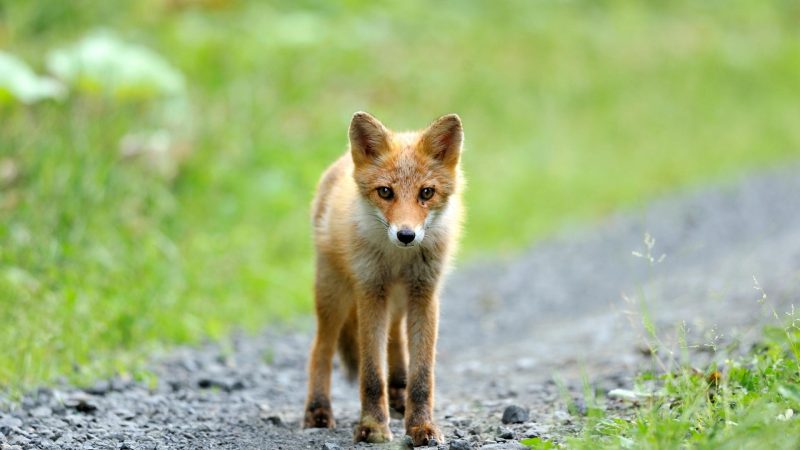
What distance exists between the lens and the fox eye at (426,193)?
507 cm

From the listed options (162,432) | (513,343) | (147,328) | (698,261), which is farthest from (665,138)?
(162,432)

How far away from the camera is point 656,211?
14.0 m

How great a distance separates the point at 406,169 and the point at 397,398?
155 centimetres

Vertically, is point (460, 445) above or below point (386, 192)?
below

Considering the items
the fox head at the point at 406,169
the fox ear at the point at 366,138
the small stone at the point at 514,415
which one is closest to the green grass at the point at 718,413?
the small stone at the point at 514,415

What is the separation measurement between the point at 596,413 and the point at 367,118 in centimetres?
201

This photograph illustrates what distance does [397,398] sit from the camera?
5945mm

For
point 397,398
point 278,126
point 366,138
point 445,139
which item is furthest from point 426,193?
point 278,126

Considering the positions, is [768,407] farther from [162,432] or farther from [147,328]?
[147,328]

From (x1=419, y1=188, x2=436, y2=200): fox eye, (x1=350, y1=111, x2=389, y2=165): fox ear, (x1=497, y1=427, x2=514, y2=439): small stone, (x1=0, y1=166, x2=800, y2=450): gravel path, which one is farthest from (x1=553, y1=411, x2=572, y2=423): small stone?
Answer: (x1=350, y1=111, x2=389, y2=165): fox ear

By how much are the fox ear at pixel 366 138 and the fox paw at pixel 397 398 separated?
1467 millimetres

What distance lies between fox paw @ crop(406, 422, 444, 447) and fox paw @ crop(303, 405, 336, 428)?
2.48 feet

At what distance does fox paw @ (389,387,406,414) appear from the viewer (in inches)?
233

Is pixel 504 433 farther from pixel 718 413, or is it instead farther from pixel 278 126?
pixel 278 126
